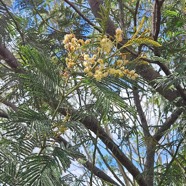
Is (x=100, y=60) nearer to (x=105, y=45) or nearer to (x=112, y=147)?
(x=105, y=45)

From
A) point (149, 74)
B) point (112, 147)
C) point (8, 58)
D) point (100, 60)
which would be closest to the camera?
point (100, 60)

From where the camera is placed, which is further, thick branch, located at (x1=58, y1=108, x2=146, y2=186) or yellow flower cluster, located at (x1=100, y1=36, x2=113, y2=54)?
thick branch, located at (x1=58, y1=108, x2=146, y2=186)

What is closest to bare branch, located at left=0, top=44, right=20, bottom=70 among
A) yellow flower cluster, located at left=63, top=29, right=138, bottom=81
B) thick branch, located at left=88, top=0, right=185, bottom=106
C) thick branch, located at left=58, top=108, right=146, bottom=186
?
thick branch, located at left=58, top=108, right=146, bottom=186

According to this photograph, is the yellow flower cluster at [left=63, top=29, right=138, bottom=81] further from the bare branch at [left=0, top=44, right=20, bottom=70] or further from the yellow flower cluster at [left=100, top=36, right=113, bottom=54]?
the bare branch at [left=0, top=44, right=20, bottom=70]

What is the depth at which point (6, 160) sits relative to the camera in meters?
0.56

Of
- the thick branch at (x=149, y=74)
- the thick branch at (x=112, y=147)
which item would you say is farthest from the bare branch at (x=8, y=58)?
the thick branch at (x=149, y=74)

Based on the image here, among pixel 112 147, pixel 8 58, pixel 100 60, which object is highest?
pixel 8 58

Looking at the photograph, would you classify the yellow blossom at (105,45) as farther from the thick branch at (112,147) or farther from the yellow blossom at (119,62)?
the thick branch at (112,147)

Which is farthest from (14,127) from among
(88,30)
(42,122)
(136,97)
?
(136,97)

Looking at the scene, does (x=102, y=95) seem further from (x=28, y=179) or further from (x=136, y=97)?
(x=136, y=97)

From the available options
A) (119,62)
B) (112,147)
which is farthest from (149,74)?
(119,62)

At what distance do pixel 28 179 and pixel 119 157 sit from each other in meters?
0.84

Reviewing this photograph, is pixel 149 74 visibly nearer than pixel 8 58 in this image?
No

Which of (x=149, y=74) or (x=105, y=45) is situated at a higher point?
(x=149, y=74)
